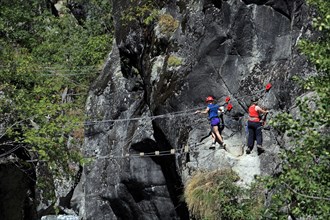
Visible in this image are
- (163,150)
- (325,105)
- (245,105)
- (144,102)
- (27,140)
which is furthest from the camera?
(144,102)

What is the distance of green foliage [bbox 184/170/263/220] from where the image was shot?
14741 millimetres

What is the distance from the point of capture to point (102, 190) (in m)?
23.0

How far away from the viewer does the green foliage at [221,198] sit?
14741 millimetres

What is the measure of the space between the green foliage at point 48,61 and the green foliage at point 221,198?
2.98 m

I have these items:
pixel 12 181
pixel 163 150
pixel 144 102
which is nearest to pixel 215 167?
pixel 163 150

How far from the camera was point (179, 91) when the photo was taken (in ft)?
61.4

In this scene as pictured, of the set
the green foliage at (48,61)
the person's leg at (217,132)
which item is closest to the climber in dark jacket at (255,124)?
the person's leg at (217,132)

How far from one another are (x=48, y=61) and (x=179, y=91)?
14.8m

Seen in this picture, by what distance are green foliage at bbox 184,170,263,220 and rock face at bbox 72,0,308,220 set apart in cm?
57

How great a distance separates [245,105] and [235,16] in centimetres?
271

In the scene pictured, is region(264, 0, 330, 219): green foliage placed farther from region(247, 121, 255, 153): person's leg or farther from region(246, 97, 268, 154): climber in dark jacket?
region(247, 121, 255, 153): person's leg

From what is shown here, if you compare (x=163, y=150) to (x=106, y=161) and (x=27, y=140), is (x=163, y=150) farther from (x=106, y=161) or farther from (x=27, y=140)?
(x=27, y=140)

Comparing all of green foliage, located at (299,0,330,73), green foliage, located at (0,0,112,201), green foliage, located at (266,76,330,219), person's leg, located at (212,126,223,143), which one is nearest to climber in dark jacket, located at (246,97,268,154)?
person's leg, located at (212,126,223,143)

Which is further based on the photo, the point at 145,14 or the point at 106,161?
the point at 106,161
